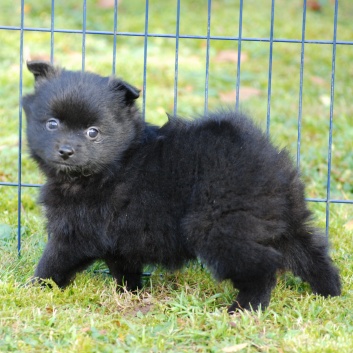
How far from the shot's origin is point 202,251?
13.5 ft

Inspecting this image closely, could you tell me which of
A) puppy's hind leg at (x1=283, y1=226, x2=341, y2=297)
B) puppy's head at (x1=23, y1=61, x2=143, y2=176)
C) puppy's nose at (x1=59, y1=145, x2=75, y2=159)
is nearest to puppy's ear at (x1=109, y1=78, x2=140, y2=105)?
puppy's head at (x1=23, y1=61, x2=143, y2=176)

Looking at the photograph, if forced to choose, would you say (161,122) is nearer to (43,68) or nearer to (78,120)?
(43,68)

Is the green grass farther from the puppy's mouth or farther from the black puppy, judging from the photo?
the puppy's mouth

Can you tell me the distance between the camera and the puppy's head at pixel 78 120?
4219 mm

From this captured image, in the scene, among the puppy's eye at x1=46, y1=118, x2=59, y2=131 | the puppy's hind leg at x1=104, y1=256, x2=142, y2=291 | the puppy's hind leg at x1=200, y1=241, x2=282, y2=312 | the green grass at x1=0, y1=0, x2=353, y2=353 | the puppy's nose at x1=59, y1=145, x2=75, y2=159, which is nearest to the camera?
the green grass at x1=0, y1=0, x2=353, y2=353

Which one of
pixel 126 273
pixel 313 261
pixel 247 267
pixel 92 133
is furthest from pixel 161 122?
pixel 247 267

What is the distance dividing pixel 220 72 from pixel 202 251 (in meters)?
5.31

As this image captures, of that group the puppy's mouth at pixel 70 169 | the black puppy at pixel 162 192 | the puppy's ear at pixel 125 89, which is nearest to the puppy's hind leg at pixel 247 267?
the black puppy at pixel 162 192

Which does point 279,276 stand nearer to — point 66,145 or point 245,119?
point 245,119

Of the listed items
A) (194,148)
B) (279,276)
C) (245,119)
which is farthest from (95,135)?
(279,276)

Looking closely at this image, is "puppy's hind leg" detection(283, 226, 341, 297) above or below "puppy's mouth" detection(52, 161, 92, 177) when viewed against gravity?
below

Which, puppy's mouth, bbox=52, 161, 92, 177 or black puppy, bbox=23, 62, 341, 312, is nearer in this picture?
black puppy, bbox=23, 62, 341, 312

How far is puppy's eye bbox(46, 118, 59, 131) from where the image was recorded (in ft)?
14.0

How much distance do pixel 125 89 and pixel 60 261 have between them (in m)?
1.10
